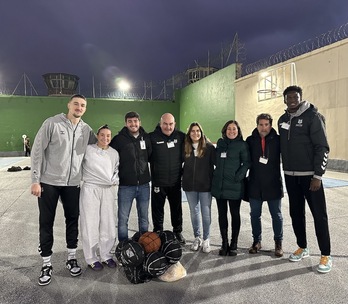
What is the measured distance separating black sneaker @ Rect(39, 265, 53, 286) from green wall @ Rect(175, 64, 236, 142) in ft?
47.8

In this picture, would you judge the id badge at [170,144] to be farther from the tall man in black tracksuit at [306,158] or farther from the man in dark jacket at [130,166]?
the tall man in black tracksuit at [306,158]

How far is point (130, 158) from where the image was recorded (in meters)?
3.11

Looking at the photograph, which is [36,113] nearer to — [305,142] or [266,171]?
[266,171]

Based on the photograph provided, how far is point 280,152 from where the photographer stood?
3.04 m

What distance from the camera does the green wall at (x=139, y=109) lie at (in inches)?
682

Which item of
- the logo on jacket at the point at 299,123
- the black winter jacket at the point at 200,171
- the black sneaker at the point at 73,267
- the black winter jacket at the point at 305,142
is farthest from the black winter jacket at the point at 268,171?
the black sneaker at the point at 73,267

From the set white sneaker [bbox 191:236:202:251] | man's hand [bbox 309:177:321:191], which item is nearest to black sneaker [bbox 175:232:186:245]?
white sneaker [bbox 191:236:202:251]

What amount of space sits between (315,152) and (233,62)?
47.5 feet

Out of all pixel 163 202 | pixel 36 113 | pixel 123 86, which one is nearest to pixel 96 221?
pixel 163 202

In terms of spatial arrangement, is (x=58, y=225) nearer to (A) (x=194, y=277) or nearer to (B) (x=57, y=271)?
(B) (x=57, y=271)

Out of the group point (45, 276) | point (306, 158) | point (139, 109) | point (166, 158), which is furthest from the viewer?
point (139, 109)

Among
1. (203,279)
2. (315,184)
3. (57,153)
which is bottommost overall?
(203,279)

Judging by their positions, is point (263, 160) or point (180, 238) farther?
point (180, 238)

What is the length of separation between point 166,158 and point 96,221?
105cm
